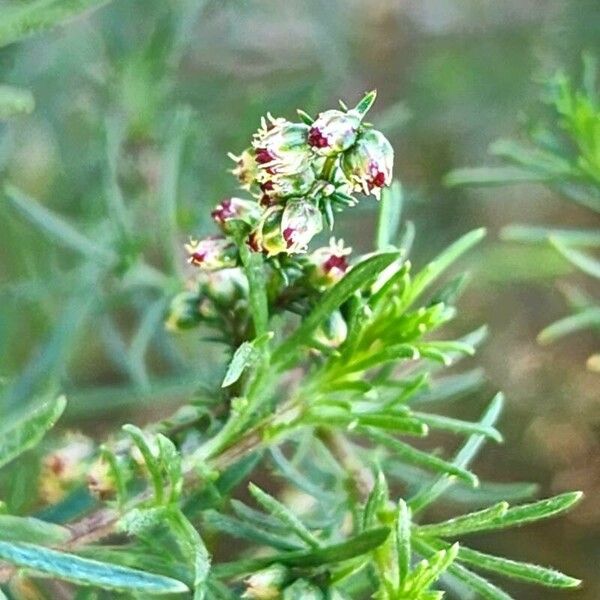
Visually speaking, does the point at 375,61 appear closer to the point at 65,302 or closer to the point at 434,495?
the point at 65,302

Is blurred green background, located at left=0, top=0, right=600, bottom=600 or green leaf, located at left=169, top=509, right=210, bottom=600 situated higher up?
blurred green background, located at left=0, top=0, right=600, bottom=600

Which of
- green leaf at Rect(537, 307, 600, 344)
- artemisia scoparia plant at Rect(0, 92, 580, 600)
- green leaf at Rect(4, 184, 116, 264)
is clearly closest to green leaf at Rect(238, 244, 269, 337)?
artemisia scoparia plant at Rect(0, 92, 580, 600)

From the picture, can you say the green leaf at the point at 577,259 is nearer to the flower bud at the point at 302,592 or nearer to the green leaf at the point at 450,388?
the green leaf at the point at 450,388

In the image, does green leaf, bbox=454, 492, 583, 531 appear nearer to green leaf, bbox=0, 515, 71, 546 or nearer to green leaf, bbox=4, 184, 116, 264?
green leaf, bbox=0, 515, 71, 546

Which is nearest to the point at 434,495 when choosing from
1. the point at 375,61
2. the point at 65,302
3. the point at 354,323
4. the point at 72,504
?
the point at 354,323

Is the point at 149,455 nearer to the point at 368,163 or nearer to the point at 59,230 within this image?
the point at 368,163

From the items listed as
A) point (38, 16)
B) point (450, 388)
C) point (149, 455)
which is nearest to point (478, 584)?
point (149, 455)

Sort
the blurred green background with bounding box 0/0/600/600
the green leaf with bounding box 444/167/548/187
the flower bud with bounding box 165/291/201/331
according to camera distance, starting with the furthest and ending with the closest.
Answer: the blurred green background with bounding box 0/0/600/600, the green leaf with bounding box 444/167/548/187, the flower bud with bounding box 165/291/201/331
